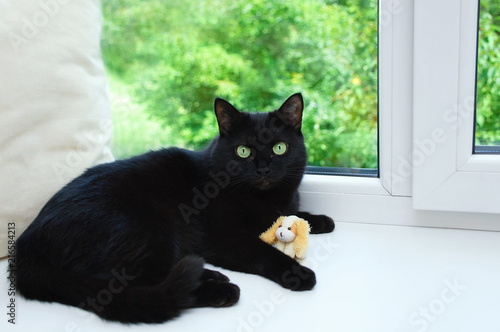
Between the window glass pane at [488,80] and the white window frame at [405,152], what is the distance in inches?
2.4

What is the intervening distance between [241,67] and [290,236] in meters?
1.35

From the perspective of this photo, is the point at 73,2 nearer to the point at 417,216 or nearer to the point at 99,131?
the point at 99,131

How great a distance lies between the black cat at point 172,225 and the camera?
0.82 m

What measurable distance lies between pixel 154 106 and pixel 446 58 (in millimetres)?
1663

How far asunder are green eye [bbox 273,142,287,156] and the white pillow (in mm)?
536

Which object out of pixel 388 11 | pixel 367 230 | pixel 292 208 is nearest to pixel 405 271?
pixel 367 230

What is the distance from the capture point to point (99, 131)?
1.21 m

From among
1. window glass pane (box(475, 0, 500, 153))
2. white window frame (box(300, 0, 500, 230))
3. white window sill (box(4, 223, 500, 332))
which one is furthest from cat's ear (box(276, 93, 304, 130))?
window glass pane (box(475, 0, 500, 153))

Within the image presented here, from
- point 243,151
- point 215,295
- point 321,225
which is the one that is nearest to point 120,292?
point 215,295

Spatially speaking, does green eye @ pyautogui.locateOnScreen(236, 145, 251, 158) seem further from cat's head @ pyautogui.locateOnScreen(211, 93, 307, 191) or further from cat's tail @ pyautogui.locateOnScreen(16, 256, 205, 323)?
cat's tail @ pyautogui.locateOnScreen(16, 256, 205, 323)

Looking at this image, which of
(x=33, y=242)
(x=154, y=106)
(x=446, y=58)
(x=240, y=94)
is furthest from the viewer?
(x=154, y=106)

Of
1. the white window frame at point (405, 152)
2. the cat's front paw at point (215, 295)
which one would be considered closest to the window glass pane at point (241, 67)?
the white window frame at point (405, 152)

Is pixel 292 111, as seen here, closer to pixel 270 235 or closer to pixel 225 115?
pixel 225 115

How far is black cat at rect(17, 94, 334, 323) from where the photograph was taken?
2.70 ft
